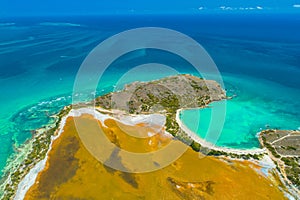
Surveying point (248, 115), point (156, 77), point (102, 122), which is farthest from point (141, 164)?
point (156, 77)

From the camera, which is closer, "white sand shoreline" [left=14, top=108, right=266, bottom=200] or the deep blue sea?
"white sand shoreline" [left=14, top=108, right=266, bottom=200]

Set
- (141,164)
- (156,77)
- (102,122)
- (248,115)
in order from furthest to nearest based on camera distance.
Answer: (156,77) < (248,115) < (102,122) < (141,164)

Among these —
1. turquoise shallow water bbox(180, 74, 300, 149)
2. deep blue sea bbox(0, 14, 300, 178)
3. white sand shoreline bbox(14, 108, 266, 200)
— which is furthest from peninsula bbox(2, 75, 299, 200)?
deep blue sea bbox(0, 14, 300, 178)

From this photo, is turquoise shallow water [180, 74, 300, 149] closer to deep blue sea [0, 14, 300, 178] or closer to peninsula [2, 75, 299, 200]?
deep blue sea [0, 14, 300, 178]

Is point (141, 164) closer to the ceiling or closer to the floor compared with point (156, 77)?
closer to the floor

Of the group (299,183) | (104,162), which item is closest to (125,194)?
(104,162)

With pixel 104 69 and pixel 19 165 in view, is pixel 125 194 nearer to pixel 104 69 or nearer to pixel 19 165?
pixel 19 165

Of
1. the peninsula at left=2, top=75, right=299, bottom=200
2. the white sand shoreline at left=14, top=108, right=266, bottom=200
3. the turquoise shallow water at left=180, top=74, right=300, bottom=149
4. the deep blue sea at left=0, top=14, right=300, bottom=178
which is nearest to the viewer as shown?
the peninsula at left=2, top=75, right=299, bottom=200

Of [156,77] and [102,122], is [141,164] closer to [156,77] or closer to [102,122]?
[102,122]

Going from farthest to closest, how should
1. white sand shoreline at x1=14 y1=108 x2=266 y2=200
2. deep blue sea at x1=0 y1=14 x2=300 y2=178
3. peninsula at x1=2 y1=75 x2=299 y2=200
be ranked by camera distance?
deep blue sea at x1=0 y1=14 x2=300 y2=178
white sand shoreline at x1=14 y1=108 x2=266 y2=200
peninsula at x1=2 y1=75 x2=299 y2=200
